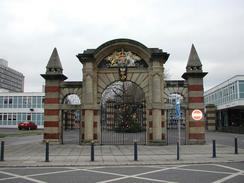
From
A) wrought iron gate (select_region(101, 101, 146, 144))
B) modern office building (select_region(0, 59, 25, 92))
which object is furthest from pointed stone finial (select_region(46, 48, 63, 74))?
modern office building (select_region(0, 59, 25, 92))

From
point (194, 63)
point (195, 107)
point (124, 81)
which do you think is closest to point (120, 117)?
point (124, 81)

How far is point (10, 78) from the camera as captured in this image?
496 ft

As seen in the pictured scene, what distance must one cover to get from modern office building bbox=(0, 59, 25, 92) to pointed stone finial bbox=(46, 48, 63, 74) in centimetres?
11350

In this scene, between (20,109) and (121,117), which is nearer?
(121,117)

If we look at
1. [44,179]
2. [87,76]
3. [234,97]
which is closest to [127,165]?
[44,179]

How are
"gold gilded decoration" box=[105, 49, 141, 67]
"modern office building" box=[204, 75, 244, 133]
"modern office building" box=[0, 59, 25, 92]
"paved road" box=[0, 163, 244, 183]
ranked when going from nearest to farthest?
"paved road" box=[0, 163, 244, 183] < "gold gilded decoration" box=[105, 49, 141, 67] < "modern office building" box=[204, 75, 244, 133] < "modern office building" box=[0, 59, 25, 92]

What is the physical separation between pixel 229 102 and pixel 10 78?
122 metres

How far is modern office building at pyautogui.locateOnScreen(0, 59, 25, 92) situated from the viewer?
142 m

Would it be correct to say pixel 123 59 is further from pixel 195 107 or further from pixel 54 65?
pixel 195 107

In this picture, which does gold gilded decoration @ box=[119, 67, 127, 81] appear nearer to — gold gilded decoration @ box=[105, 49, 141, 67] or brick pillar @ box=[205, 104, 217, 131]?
gold gilded decoration @ box=[105, 49, 141, 67]

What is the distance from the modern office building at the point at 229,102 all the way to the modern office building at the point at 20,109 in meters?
32.7

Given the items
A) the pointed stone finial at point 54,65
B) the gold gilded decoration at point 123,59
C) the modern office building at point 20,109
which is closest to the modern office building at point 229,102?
the gold gilded decoration at point 123,59

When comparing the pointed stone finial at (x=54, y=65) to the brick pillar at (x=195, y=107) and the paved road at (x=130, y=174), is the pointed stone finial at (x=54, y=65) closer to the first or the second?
the brick pillar at (x=195, y=107)

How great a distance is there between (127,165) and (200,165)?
3014 mm
